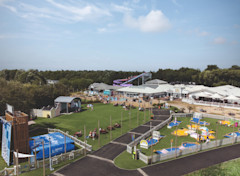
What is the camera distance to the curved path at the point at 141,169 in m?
17.4

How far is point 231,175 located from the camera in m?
16.2

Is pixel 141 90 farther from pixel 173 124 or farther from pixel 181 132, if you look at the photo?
pixel 181 132

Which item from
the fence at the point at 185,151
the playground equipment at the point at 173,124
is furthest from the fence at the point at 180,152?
the playground equipment at the point at 173,124

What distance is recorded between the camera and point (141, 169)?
18.0 meters

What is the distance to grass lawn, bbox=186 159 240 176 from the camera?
1670cm

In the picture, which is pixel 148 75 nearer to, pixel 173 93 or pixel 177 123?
pixel 173 93

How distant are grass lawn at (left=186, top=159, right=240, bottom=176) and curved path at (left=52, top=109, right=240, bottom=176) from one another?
28.5 inches

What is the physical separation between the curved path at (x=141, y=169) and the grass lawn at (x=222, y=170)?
2.38ft

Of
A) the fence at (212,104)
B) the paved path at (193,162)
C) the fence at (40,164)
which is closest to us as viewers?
the fence at (40,164)

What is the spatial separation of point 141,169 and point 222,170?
7966mm

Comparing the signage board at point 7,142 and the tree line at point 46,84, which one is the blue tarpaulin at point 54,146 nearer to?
the signage board at point 7,142

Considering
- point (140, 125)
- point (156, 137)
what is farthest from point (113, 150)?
point (140, 125)

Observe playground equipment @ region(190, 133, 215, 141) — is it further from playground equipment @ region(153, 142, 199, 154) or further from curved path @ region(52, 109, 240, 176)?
curved path @ region(52, 109, 240, 176)

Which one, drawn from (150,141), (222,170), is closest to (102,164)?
(150,141)
